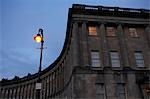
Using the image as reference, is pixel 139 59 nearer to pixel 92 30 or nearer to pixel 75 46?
pixel 92 30

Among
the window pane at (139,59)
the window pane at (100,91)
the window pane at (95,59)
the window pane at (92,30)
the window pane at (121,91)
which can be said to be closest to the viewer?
the window pane at (100,91)

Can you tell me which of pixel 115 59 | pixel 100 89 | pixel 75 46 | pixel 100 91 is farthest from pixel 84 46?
pixel 100 91

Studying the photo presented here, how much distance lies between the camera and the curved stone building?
1125 inches

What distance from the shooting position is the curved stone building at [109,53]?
2856 centimetres

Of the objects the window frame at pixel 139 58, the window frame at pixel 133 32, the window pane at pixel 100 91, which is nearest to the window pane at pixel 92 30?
the window frame at pixel 133 32

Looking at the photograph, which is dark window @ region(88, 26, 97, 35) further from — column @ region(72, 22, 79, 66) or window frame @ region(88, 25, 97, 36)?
column @ region(72, 22, 79, 66)

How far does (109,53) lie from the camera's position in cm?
3144

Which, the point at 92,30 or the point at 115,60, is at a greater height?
the point at 92,30

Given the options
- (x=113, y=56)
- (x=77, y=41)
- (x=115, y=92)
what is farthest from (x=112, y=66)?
(x=77, y=41)

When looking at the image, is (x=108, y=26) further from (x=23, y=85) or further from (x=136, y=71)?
(x=23, y=85)

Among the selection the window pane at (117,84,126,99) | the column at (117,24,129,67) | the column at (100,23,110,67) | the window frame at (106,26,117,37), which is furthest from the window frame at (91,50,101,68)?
the window pane at (117,84,126,99)

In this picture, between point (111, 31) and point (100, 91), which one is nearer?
point (100, 91)

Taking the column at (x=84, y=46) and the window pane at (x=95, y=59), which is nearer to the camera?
the column at (x=84, y=46)

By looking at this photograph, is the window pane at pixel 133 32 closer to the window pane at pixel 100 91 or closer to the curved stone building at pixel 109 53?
the curved stone building at pixel 109 53
